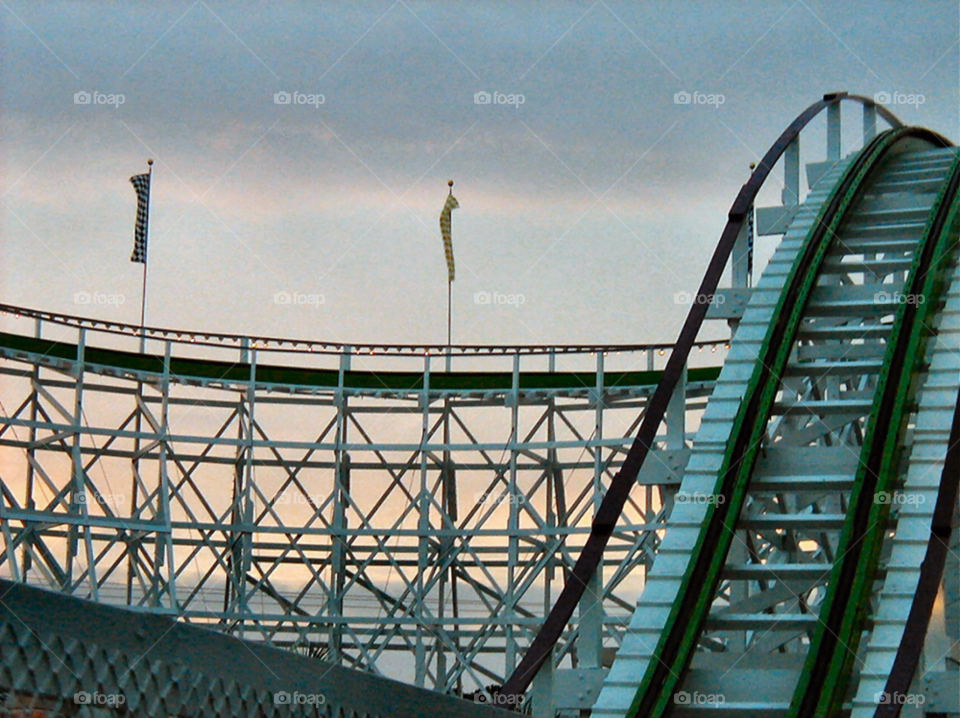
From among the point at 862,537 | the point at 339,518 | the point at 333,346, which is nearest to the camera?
the point at 862,537

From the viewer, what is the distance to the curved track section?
9469mm

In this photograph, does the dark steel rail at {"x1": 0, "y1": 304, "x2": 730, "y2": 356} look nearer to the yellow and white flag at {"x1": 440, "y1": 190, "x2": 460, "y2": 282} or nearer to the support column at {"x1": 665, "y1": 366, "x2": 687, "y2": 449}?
the yellow and white flag at {"x1": 440, "y1": 190, "x2": 460, "y2": 282}

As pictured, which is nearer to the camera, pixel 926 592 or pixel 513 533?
pixel 926 592

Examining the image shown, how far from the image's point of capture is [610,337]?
32.4 m

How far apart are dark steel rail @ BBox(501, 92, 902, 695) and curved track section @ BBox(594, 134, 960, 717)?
419 millimetres

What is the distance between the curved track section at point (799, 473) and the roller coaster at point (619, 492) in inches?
0.8

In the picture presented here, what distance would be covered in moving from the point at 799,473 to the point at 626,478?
1468mm

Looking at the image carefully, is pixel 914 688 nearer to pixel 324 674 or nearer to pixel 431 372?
pixel 324 674

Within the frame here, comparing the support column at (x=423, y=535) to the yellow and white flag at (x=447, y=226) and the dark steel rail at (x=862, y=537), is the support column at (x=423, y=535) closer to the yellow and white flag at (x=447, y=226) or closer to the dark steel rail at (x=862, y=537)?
the yellow and white flag at (x=447, y=226)

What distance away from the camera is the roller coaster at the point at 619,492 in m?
7.74

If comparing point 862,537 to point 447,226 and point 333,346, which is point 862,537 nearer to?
point 333,346

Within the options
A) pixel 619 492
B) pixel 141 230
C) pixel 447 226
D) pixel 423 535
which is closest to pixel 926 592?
pixel 619 492

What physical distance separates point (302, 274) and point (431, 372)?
7.73 feet

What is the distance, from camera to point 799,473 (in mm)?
10828
